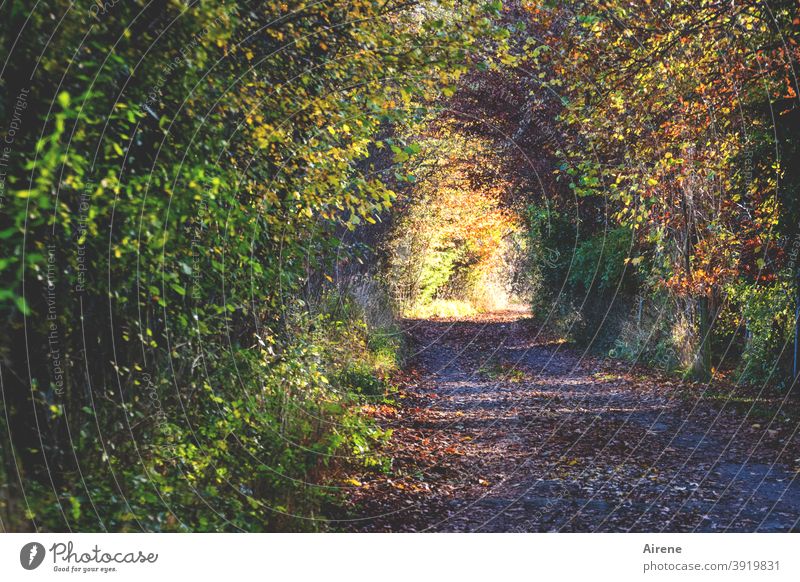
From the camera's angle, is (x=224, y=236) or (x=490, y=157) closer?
(x=224, y=236)

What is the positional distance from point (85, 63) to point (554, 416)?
8708 millimetres

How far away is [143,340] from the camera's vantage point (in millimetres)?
4375

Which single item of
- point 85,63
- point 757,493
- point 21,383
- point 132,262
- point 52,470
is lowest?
point 757,493

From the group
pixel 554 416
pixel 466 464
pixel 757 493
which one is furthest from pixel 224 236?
pixel 554 416

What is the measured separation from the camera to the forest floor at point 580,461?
5.95 m

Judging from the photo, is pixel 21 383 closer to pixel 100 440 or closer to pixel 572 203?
pixel 100 440

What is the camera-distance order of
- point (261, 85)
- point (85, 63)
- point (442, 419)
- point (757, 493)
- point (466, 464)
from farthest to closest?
point (442, 419), point (466, 464), point (757, 493), point (261, 85), point (85, 63)

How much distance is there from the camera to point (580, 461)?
795cm

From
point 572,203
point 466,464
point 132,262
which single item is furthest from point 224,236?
point 572,203

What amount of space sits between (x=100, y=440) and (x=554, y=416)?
25.6 ft

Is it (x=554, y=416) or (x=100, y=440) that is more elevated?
(x=100, y=440)

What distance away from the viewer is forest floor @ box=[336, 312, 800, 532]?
234 inches

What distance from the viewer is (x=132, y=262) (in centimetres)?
425

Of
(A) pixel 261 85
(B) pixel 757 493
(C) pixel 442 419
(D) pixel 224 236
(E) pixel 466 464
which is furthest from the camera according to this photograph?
(C) pixel 442 419
